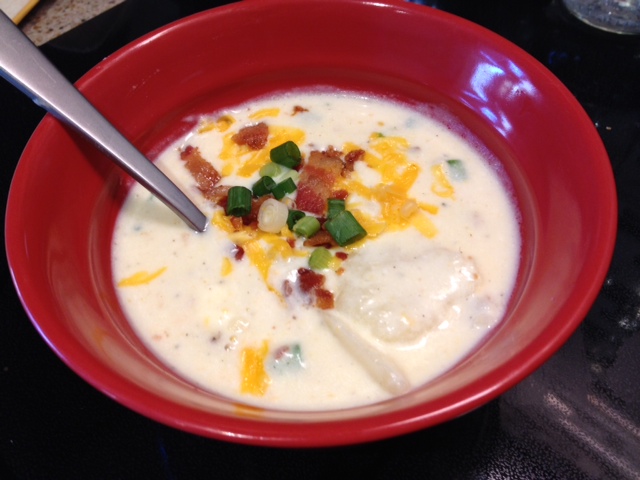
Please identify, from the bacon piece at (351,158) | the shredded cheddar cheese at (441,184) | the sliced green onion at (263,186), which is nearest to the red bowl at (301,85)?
the shredded cheddar cheese at (441,184)

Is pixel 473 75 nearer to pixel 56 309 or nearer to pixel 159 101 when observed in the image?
pixel 159 101

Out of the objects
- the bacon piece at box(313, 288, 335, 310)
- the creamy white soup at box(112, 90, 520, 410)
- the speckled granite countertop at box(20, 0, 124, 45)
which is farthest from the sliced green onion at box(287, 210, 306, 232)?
the speckled granite countertop at box(20, 0, 124, 45)

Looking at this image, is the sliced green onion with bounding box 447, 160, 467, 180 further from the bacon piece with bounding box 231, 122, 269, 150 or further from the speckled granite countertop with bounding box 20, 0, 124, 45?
the speckled granite countertop with bounding box 20, 0, 124, 45

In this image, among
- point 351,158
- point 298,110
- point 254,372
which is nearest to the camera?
point 254,372

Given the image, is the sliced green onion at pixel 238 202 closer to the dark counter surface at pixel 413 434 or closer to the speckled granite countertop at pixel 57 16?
the dark counter surface at pixel 413 434

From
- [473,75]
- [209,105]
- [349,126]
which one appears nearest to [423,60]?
[473,75]

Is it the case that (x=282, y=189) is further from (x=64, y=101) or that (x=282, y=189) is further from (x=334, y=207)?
(x=64, y=101)

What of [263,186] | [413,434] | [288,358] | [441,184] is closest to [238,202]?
[263,186]
